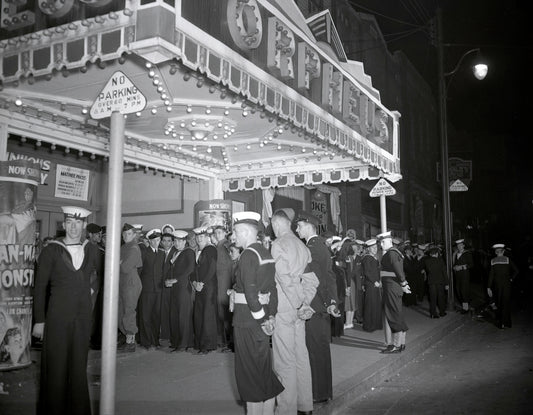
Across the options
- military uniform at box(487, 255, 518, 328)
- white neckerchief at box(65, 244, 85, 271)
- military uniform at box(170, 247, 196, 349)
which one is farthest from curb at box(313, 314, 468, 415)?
military uniform at box(170, 247, 196, 349)

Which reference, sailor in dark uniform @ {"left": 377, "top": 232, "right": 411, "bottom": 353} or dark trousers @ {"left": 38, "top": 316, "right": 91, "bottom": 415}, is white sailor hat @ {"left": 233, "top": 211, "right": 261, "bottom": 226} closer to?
dark trousers @ {"left": 38, "top": 316, "right": 91, "bottom": 415}

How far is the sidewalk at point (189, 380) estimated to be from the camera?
5.41 metres

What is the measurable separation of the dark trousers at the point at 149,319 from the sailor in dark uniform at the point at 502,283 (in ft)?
27.6

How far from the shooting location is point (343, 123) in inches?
356

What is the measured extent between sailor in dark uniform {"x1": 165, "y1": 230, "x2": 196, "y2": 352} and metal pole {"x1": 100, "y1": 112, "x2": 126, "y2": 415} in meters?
4.44

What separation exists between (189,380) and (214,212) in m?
5.48

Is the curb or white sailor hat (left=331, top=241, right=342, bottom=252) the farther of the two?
white sailor hat (left=331, top=241, right=342, bottom=252)

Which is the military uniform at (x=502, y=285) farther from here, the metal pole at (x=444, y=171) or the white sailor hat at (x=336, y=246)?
the white sailor hat at (x=336, y=246)

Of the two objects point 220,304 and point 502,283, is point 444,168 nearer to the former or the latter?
point 502,283

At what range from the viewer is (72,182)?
38.8 feet

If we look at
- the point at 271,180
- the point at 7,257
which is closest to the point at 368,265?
the point at 271,180

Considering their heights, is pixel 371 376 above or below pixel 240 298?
below

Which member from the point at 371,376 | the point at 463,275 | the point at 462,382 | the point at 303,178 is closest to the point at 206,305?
the point at 371,376

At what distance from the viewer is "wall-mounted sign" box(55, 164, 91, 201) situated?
1148 cm
